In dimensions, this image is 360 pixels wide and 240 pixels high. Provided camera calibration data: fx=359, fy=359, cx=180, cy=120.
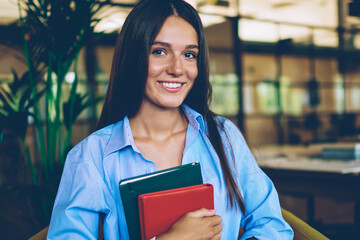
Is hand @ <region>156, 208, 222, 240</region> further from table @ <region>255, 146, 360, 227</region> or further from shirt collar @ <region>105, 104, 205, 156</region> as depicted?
table @ <region>255, 146, 360, 227</region>

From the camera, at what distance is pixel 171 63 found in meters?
1.21

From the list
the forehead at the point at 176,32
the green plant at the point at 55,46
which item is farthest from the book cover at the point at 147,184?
the green plant at the point at 55,46

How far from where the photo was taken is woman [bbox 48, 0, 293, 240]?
3.66 feet

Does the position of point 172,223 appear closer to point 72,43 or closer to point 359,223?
point 72,43

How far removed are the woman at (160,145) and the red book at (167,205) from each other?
1.0 inches

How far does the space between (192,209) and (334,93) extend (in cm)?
1351

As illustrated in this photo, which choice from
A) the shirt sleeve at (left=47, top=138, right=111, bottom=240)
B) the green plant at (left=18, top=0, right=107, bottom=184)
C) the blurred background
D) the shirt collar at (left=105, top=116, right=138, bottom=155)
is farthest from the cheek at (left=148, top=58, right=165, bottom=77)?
the green plant at (left=18, top=0, right=107, bottom=184)

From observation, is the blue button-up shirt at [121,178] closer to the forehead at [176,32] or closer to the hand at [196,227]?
the hand at [196,227]

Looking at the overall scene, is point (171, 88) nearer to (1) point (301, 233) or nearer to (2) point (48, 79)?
(1) point (301, 233)

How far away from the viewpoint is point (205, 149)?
1.33 m

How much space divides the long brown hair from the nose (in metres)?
0.08

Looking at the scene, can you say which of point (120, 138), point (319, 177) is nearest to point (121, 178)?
point (120, 138)

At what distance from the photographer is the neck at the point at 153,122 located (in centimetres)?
133

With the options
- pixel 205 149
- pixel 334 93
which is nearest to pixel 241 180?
pixel 205 149
